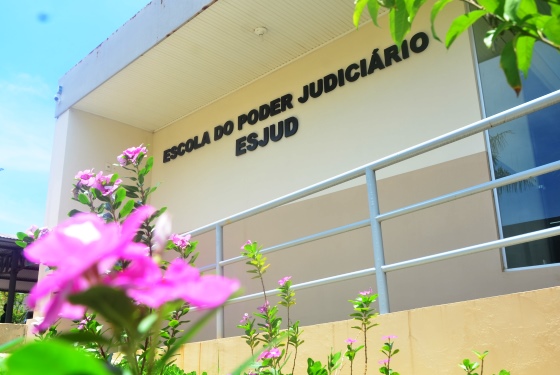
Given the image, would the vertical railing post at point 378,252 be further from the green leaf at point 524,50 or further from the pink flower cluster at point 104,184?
the green leaf at point 524,50

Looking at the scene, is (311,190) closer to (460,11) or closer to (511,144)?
(511,144)

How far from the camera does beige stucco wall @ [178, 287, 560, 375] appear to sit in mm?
2281

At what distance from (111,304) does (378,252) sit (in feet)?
9.51

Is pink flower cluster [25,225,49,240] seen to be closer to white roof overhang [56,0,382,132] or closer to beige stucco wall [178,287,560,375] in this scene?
beige stucco wall [178,287,560,375]

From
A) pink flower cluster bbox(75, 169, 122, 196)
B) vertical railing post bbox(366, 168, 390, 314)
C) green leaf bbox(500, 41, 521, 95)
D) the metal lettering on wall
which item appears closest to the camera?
green leaf bbox(500, 41, 521, 95)

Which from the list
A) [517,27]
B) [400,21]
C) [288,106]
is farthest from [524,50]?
[288,106]

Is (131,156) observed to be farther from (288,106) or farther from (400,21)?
(288,106)

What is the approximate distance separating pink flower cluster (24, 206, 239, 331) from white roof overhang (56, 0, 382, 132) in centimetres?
575

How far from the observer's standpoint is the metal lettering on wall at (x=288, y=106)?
230 inches

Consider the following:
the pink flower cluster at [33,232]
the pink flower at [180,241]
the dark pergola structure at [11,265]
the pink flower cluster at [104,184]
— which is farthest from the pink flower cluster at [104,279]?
the dark pergola structure at [11,265]

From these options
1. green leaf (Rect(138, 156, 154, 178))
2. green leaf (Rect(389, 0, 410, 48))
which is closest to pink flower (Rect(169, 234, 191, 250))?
green leaf (Rect(138, 156, 154, 178))

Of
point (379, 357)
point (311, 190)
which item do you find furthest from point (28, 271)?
point (379, 357)

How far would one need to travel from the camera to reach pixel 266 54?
6.83m

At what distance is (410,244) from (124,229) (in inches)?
197
